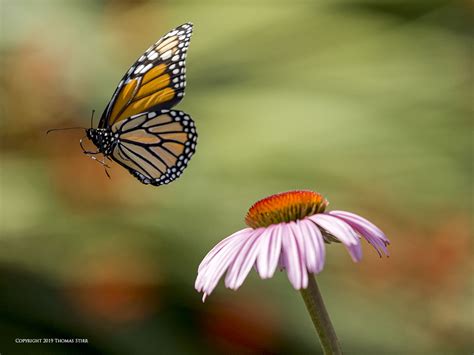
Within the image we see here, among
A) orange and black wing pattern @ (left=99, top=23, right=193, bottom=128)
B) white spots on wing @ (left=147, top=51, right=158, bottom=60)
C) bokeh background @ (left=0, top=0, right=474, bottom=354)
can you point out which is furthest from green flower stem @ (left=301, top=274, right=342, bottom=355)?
bokeh background @ (left=0, top=0, right=474, bottom=354)

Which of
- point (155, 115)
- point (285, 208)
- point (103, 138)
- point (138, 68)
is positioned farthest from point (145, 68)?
point (285, 208)

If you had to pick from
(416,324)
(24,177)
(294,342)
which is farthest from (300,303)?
(24,177)

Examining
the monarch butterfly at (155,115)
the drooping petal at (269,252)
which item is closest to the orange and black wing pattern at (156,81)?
the monarch butterfly at (155,115)

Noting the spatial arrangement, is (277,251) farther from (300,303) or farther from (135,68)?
(300,303)

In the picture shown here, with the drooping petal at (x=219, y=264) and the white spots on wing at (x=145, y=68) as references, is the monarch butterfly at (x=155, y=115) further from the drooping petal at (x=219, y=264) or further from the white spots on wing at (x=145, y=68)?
the drooping petal at (x=219, y=264)

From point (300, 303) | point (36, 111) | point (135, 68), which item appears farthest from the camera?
point (36, 111)

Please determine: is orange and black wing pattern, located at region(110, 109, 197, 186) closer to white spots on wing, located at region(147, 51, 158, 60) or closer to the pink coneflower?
white spots on wing, located at region(147, 51, 158, 60)

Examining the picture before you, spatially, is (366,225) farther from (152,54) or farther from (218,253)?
(152,54)
